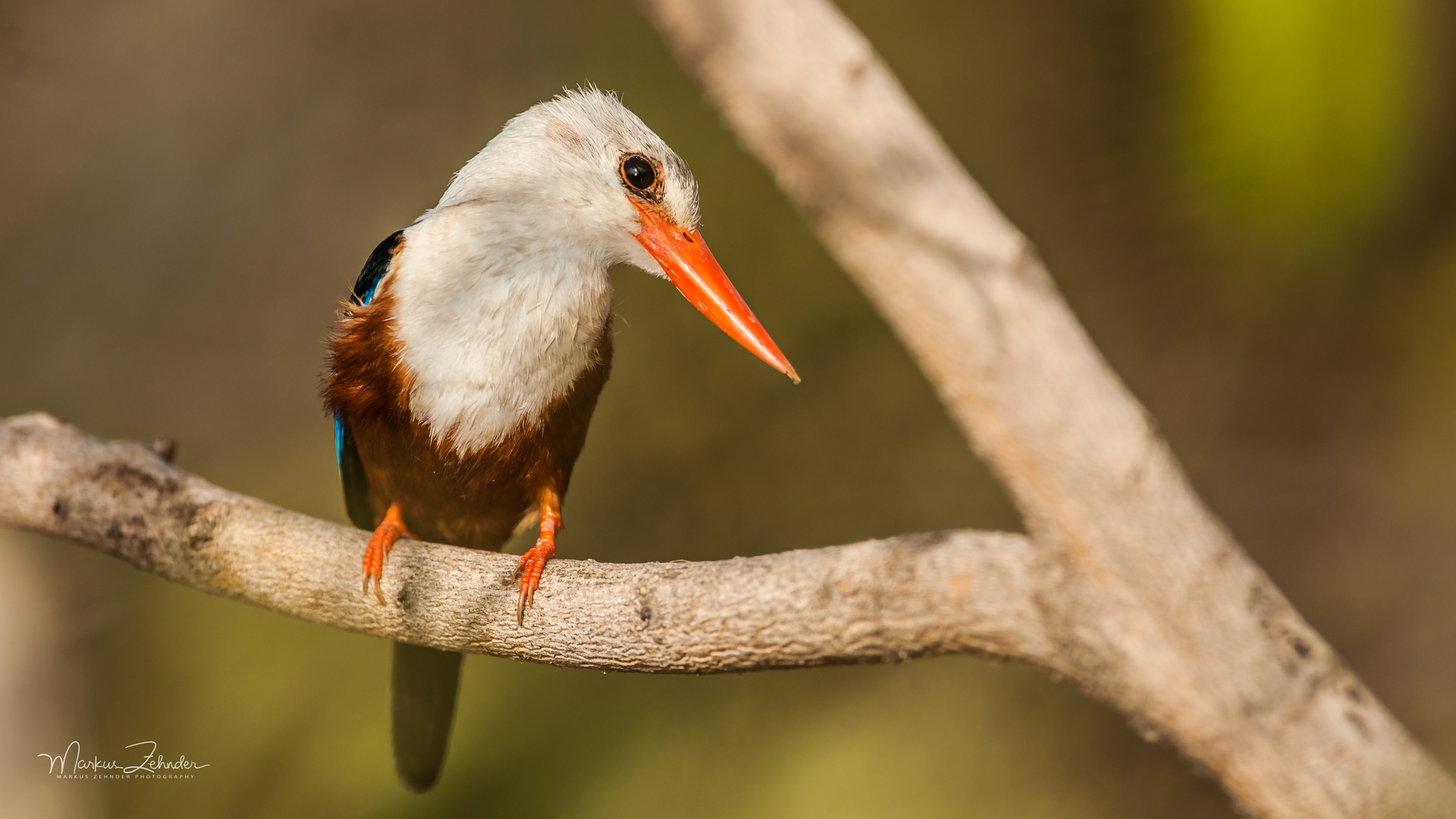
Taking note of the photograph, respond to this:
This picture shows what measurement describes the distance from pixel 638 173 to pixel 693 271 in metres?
0.12

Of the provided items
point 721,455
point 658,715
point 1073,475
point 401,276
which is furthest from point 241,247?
point 1073,475

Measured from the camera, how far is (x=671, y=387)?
240 centimetres

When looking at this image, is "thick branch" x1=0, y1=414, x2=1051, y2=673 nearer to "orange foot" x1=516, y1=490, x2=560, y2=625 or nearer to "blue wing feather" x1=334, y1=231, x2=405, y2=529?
"orange foot" x1=516, y1=490, x2=560, y2=625

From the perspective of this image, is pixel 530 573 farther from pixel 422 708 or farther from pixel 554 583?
pixel 422 708

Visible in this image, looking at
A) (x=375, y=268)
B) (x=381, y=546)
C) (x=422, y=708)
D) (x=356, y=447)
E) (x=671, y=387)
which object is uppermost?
(x=671, y=387)

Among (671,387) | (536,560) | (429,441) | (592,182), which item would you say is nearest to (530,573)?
(536,560)

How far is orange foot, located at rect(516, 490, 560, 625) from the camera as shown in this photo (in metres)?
0.98

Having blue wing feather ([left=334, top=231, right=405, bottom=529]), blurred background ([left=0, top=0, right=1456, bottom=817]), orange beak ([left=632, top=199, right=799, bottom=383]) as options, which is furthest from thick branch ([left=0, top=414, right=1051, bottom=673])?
blurred background ([left=0, top=0, right=1456, bottom=817])

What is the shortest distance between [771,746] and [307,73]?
7.94 ft

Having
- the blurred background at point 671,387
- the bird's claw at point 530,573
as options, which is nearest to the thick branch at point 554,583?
the bird's claw at point 530,573

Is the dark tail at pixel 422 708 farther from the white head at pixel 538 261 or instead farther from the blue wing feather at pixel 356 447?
the white head at pixel 538 261

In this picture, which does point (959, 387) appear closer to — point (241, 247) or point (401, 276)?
point (401, 276)

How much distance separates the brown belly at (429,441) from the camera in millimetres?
992

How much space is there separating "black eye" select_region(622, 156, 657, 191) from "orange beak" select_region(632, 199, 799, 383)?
0.02m
